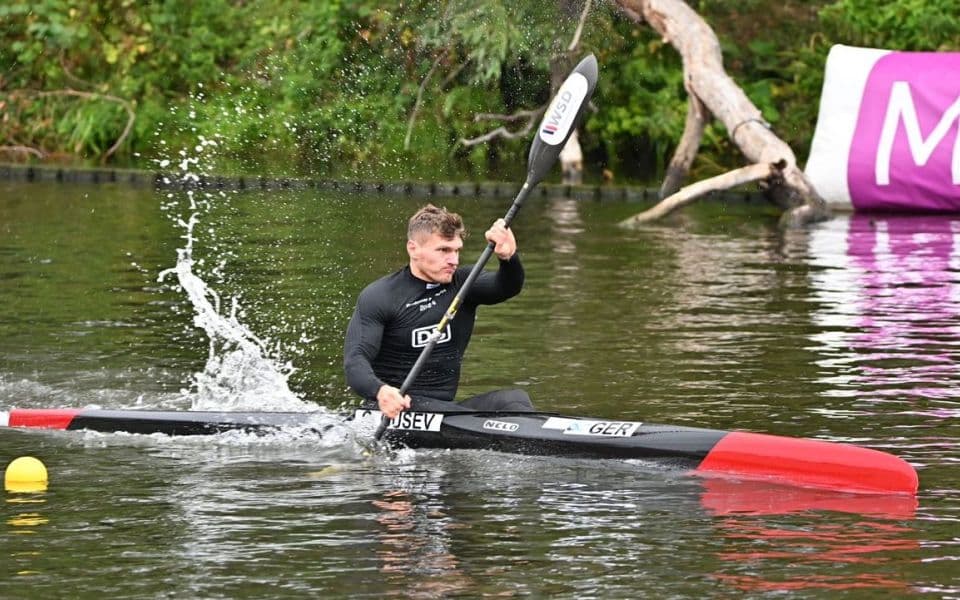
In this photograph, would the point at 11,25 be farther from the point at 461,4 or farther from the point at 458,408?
the point at 458,408

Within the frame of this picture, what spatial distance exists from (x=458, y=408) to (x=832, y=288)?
645cm

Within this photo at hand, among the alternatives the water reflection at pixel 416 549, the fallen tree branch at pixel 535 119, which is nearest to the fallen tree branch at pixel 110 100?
the fallen tree branch at pixel 535 119

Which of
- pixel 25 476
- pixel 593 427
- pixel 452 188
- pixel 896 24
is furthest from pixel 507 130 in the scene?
pixel 25 476

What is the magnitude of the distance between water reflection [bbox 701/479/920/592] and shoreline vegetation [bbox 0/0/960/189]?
13739 millimetres

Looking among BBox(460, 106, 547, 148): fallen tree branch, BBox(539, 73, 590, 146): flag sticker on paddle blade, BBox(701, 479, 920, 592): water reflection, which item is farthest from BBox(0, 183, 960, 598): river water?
BBox(460, 106, 547, 148): fallen tree branch

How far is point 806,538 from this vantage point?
7.51m

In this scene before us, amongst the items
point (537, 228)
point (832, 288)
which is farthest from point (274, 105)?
point (832, 288)

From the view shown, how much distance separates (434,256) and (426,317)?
1.21ft

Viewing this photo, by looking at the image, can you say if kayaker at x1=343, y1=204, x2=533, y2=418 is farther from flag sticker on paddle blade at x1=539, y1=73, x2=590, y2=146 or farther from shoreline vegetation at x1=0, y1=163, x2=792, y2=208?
shoreline vegetation at x1=0, y1=163, x2=792, y2=208

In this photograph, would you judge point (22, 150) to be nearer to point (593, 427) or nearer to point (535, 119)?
point (535, 119)

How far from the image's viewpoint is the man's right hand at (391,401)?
877 cm

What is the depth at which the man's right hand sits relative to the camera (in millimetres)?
8773

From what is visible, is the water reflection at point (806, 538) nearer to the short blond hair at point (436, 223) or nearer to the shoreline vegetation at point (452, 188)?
the short blond hair at point (436, 223)

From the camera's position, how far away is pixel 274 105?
82.1 feet
